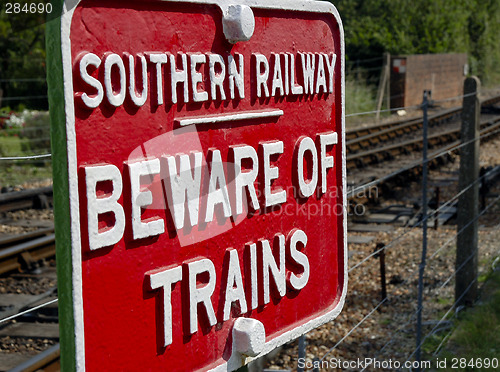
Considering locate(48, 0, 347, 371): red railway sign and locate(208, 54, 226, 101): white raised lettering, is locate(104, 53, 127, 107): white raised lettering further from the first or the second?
locate(208, 54, 226, 101): white raised lettering

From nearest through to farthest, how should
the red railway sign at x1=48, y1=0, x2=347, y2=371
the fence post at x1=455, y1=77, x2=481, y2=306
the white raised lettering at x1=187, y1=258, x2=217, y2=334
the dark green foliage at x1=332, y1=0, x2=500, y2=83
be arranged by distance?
the red railway sign at x1=48, y1=0, x2=347, y2=371, the white raised lettering at x1=187, y1=258, x2=217, y2=334, the fence post at x1=455, y1=77, x2=481, y2=306, the dark green foliage at x1=332, y1=0, x2=500, y2=83

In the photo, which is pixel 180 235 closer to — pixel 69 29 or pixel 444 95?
pixel 69 29

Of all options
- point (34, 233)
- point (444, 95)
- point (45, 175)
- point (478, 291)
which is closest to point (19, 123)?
point (45, 175)

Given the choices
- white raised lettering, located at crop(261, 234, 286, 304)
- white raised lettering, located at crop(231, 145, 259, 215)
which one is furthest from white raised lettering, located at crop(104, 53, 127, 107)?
white raised lettering, located at crop(261, 234, 286, 304)

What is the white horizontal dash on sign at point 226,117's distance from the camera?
1534mm

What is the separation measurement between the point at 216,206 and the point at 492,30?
37.4 metres

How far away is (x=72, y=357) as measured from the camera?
133 centimetres

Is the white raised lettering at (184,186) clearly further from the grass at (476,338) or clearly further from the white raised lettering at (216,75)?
the grass at (476,338)

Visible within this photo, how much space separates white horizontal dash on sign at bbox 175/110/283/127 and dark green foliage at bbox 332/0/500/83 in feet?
77.0

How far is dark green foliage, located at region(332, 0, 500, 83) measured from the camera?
2519 cm

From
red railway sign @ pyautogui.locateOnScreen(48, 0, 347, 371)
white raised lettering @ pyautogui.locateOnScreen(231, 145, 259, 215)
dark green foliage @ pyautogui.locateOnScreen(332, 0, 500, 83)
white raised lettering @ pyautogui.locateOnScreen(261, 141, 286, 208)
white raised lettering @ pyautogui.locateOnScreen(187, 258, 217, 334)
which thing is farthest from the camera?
dark green foliage @ pyautogui.locateOnScreen(332, 0, 500, 83)

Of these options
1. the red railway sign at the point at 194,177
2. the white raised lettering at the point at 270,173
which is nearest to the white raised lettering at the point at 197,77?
the red railway sign at the point at 194,177

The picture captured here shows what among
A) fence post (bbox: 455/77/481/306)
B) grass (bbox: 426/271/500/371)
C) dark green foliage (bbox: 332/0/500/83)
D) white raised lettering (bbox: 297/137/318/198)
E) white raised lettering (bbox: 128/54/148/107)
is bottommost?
grass (bbox: 426/271/500/371)

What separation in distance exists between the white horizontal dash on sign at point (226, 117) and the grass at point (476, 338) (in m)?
3.25
